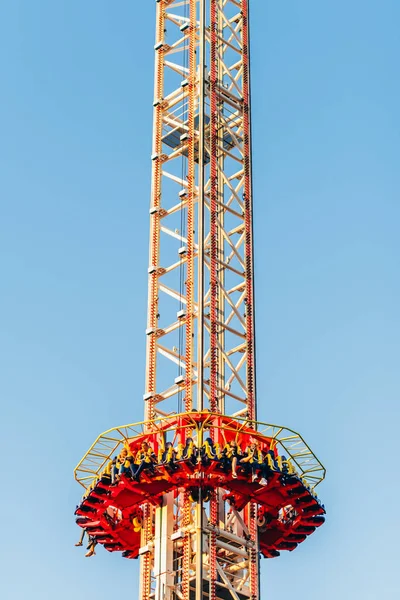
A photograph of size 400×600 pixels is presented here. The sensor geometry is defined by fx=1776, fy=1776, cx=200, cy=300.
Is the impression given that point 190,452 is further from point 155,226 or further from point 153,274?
point 155,226

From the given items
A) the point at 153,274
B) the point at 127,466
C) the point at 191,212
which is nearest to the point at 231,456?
the point at 127,466

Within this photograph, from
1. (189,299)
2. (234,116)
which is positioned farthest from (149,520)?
(234,116)

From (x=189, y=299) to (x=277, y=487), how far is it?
1621 cm

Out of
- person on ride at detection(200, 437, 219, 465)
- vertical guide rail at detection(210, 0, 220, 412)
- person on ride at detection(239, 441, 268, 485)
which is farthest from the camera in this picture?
vertical guide rail at detection(210, 0, 220, 412)

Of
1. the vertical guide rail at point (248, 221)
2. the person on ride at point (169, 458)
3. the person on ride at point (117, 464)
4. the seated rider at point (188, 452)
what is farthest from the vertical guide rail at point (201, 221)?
the person on ride at point (117, 464)

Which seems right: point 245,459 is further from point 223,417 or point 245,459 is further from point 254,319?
point 254,319

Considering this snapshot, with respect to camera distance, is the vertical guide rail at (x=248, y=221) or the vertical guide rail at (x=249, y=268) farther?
the vertical guide rail at (x=248, y=221)

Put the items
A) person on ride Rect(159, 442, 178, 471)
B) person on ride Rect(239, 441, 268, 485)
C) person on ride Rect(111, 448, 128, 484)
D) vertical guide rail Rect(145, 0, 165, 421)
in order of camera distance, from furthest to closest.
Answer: vertical guide rail Rect(145, 0, 165, 421)
person on ride Rect(111, 448, 128, 484)
person on ride Rect(239, 441, 268, 485)
person on ride Rect(159, 442, 178, 471)

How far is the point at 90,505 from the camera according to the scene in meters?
124

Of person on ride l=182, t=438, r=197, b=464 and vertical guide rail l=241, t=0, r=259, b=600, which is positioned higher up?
vertical guide rail l=241, t=0, r=259, b=600

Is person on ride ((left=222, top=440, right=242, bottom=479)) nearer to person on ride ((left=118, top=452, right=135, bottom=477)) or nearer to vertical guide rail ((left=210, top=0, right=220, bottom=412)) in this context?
vertical guide rail ((left=210, top=0, right=220, bottom=412))

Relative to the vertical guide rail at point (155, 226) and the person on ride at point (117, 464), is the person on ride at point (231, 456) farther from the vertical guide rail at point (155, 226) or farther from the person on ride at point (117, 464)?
the vertical guide rail at point (155, 226)

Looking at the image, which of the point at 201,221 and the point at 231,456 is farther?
the point at 201,221

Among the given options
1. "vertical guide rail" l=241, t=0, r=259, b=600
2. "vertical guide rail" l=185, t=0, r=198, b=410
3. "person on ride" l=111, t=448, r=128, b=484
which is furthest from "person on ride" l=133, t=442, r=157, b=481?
"vertical guide rail" l=241, t=0, r=259, b=600
